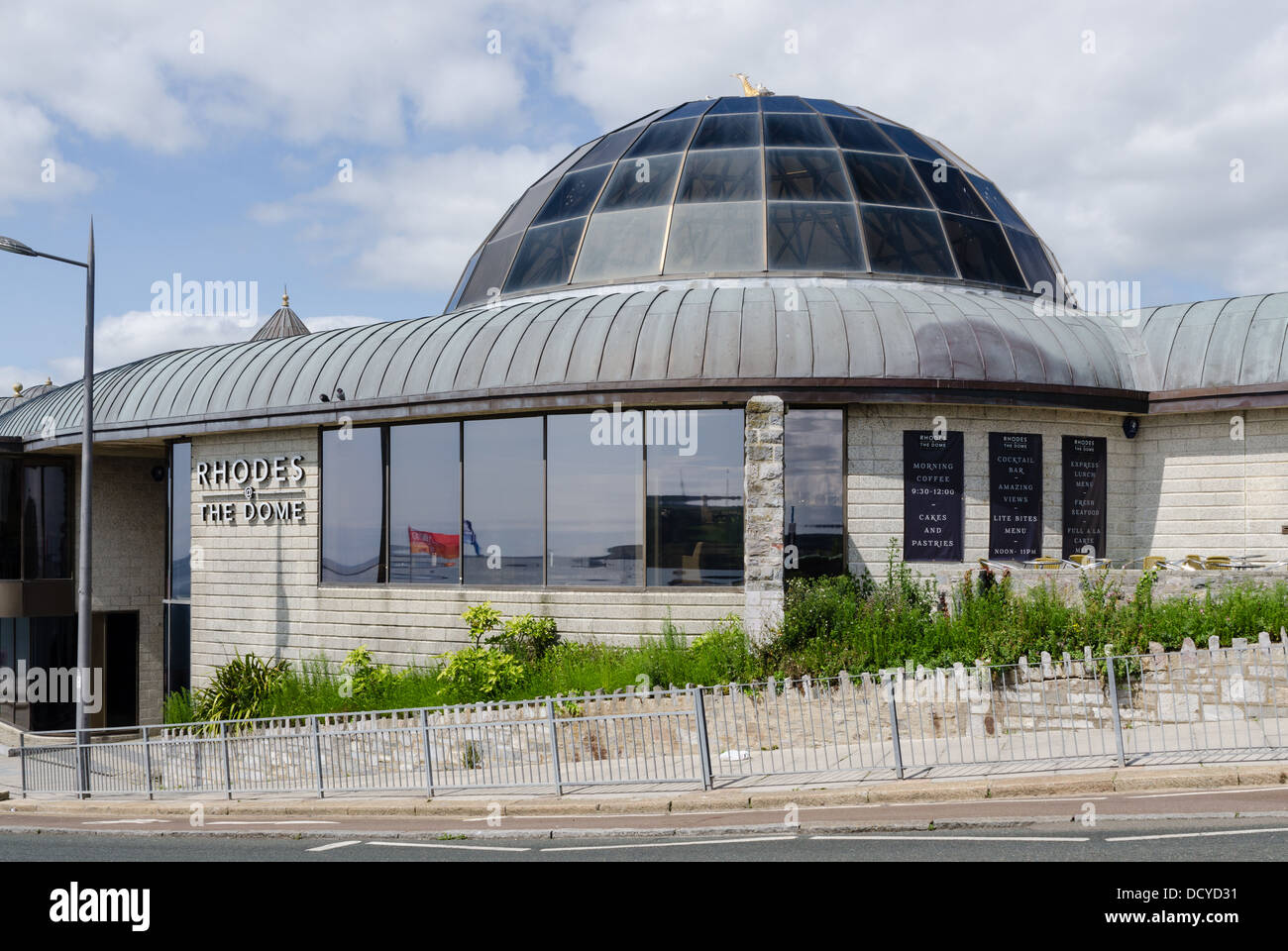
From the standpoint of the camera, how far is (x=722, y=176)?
78.0ft

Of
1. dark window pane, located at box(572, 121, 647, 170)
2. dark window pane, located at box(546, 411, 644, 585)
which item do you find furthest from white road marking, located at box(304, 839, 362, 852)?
dark window pane, located at box(572, 121, 647, 170)

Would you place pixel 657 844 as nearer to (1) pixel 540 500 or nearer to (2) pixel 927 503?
(2) pixel 927 503

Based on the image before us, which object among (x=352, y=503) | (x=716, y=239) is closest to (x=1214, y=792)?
(x=716, y=239)

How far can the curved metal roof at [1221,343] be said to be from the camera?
19.0m

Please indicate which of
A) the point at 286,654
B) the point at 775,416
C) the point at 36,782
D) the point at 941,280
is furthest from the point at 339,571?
the point at 941,280

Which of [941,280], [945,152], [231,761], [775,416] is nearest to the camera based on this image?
[775,416]

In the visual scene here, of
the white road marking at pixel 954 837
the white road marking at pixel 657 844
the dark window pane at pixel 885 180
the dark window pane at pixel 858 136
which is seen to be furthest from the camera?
the dark window pane at pixel 858 136

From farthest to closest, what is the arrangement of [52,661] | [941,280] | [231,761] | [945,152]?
1. [52,661]
2. [945,152]
3. [941,280]
4. [231,761]

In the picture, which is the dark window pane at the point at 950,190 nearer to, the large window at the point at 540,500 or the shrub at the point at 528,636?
the large window at the point at 540,500

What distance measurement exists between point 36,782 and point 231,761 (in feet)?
15.8

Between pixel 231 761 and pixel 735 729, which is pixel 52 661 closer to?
pixel 231 761

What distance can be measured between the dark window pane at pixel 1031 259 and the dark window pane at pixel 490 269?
10431mm

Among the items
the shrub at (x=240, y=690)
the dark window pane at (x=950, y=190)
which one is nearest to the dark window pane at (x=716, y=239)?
the dark window pane at (x=950, y=190)

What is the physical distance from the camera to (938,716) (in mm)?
14102
